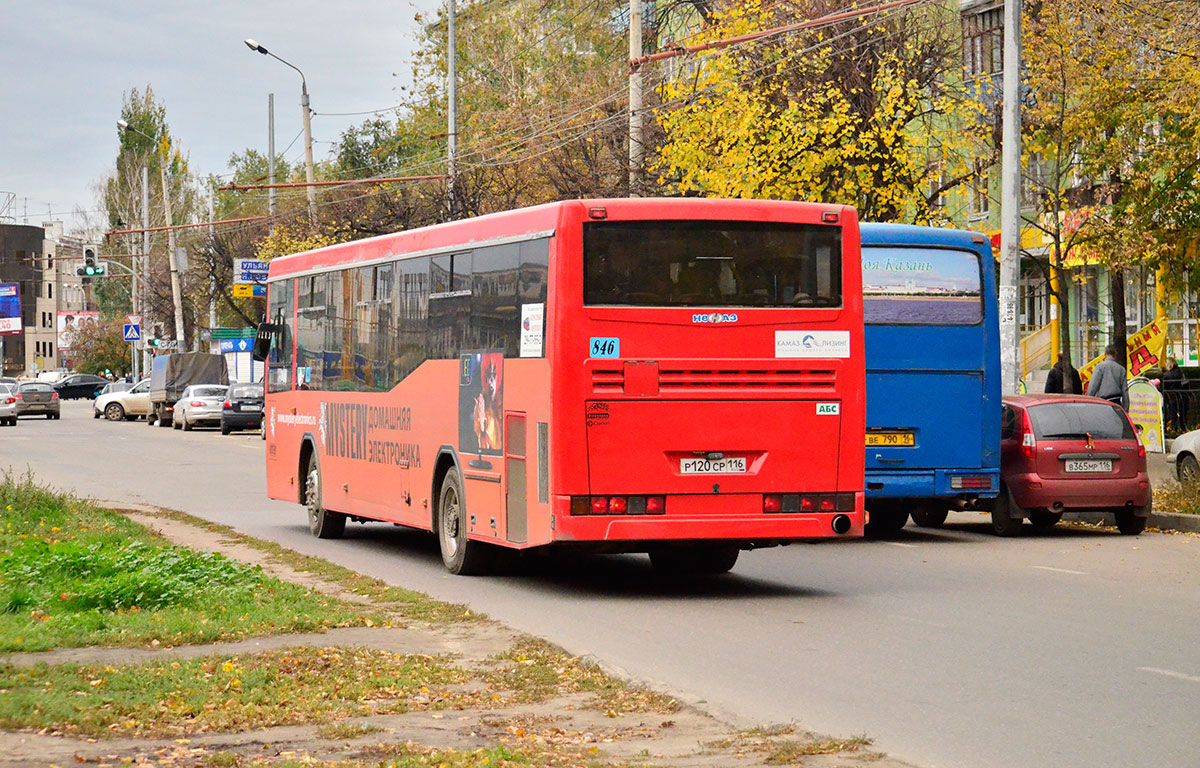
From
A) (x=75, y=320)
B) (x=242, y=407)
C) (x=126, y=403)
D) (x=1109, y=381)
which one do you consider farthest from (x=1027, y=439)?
(x=75, y=320)

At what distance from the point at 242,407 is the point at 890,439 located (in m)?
36.1

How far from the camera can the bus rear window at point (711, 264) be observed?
1355 centimetres

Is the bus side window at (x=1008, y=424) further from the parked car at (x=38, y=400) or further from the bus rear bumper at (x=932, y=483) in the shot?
the parked car at (x=38, y=400)

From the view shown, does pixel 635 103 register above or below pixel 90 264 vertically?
above

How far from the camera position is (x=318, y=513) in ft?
64.6

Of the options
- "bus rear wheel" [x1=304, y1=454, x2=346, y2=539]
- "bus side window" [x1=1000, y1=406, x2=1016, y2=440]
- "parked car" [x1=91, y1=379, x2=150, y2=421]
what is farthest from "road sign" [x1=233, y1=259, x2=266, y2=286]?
"bus side window" [x1=1000, y1=406, x2=1016, y2=440]

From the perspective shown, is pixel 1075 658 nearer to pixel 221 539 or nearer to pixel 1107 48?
pixel 221 539

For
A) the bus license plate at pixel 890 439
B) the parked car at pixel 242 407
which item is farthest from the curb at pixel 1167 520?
the parked car at pixel 242 407

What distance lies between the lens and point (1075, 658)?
10383 mm

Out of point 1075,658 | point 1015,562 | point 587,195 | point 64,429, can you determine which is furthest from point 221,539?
point 64,429

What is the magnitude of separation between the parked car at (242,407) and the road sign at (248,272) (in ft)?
11.2

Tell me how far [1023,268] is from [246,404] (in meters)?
22.4

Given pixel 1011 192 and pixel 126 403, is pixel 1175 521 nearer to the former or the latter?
pixel 1011 192

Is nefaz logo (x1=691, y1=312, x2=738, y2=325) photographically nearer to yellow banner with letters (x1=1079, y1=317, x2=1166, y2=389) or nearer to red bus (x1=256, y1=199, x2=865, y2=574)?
red bus (x1=256, y1=199, x2=865, y2=574)
